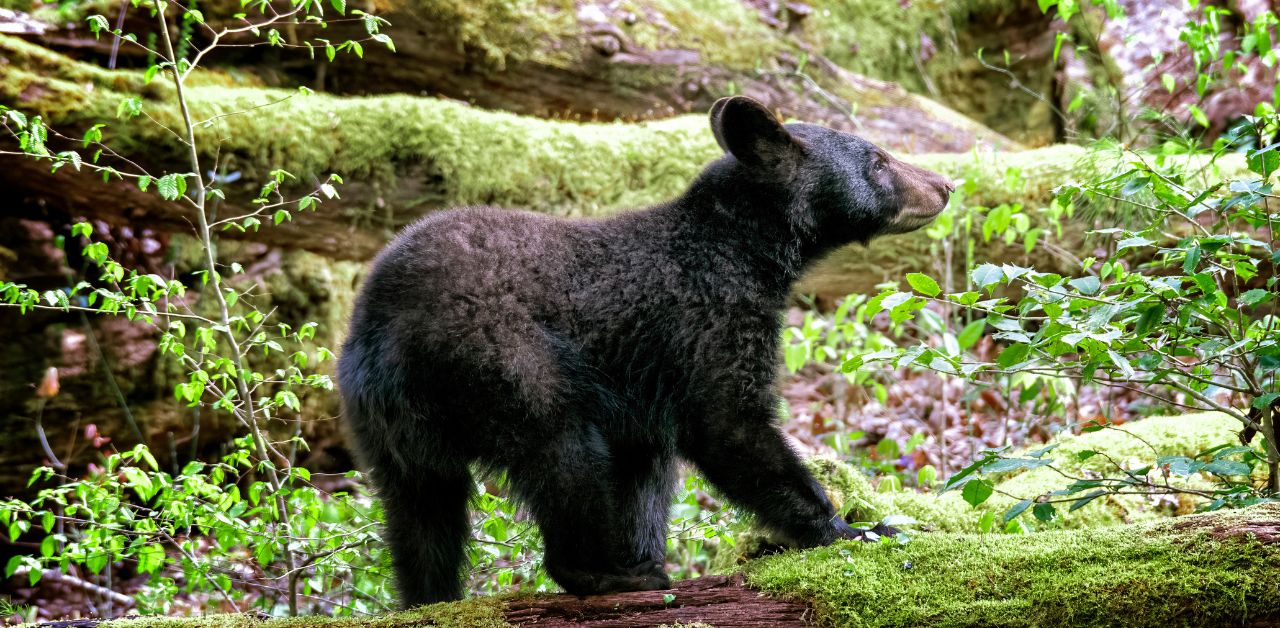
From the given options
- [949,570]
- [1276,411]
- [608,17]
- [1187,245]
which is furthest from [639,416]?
[608,17]

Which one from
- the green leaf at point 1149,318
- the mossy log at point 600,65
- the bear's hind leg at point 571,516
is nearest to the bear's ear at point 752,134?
the bear's hind leg at point 571,516

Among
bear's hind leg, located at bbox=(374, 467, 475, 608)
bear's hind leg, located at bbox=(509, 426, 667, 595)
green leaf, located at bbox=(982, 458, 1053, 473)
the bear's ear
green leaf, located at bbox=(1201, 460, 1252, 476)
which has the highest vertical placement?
the bear's ear

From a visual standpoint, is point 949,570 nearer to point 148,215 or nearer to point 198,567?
point 198,567

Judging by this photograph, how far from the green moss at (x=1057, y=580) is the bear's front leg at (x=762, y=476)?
38 centimetres

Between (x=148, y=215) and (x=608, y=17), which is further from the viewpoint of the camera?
(x=608, y=17)

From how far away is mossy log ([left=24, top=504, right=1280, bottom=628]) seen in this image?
2.45 metres

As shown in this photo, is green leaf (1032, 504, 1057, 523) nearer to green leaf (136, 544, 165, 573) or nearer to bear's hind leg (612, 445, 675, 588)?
bear's hind leg (612, 445, 675, 588)

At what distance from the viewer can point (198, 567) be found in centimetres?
416

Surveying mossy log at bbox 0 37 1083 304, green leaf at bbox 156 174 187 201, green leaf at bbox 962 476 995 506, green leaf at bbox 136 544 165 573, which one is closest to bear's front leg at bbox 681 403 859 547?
green leaf at bbox 962 476 995 506

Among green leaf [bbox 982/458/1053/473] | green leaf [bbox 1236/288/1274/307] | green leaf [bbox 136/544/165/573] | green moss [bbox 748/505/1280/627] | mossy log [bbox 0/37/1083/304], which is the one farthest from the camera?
mossy log [bbox 0/37/1083/304]

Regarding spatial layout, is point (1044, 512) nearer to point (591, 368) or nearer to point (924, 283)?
point (924, 283)

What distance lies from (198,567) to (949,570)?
319 centimetres

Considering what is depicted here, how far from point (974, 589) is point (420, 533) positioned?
6.46ft

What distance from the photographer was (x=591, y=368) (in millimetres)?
3424
